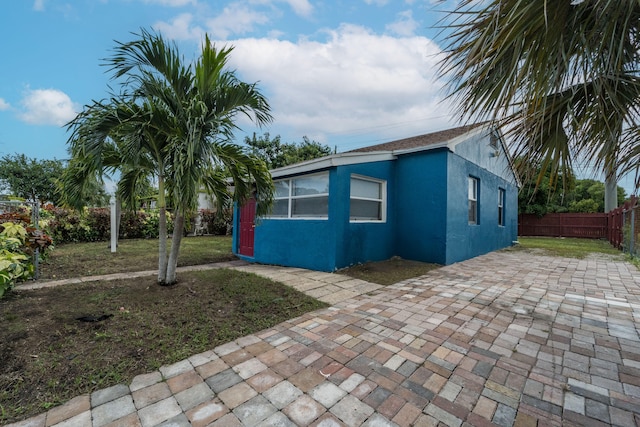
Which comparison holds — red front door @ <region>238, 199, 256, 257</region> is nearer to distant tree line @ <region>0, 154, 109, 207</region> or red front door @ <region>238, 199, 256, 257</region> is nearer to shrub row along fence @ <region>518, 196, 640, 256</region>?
distant tree line @ <region>0, 154, 109, 207</region>

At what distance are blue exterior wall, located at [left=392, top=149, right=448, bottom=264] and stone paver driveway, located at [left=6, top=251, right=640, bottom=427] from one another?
3.37 metres

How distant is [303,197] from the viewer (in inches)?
278

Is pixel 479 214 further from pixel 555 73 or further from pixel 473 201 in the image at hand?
pixel 555 73

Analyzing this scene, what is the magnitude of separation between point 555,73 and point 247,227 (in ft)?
26.1

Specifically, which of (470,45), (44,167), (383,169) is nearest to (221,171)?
(470,45)

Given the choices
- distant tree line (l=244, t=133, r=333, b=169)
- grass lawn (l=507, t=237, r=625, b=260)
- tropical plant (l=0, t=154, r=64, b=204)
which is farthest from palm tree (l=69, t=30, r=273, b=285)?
tropical plant (l=0, t=154, r=64, b=204)

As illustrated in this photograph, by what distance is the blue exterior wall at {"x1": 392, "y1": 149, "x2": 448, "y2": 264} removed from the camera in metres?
7.23

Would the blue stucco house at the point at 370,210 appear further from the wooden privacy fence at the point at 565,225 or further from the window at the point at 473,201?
the wooden privacy fence at the point at 565,225

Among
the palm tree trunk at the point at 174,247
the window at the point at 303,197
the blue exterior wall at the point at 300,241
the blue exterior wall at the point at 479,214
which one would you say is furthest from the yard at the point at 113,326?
the blue exterior wall at the point at 479,214

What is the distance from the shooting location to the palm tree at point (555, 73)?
177 cm

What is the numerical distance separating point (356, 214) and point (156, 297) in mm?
4587

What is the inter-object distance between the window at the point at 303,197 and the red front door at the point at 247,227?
1.02m

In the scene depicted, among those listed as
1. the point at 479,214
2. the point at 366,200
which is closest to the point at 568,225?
the point at 479,214

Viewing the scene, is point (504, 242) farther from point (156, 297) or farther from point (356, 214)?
point (156, 297)
